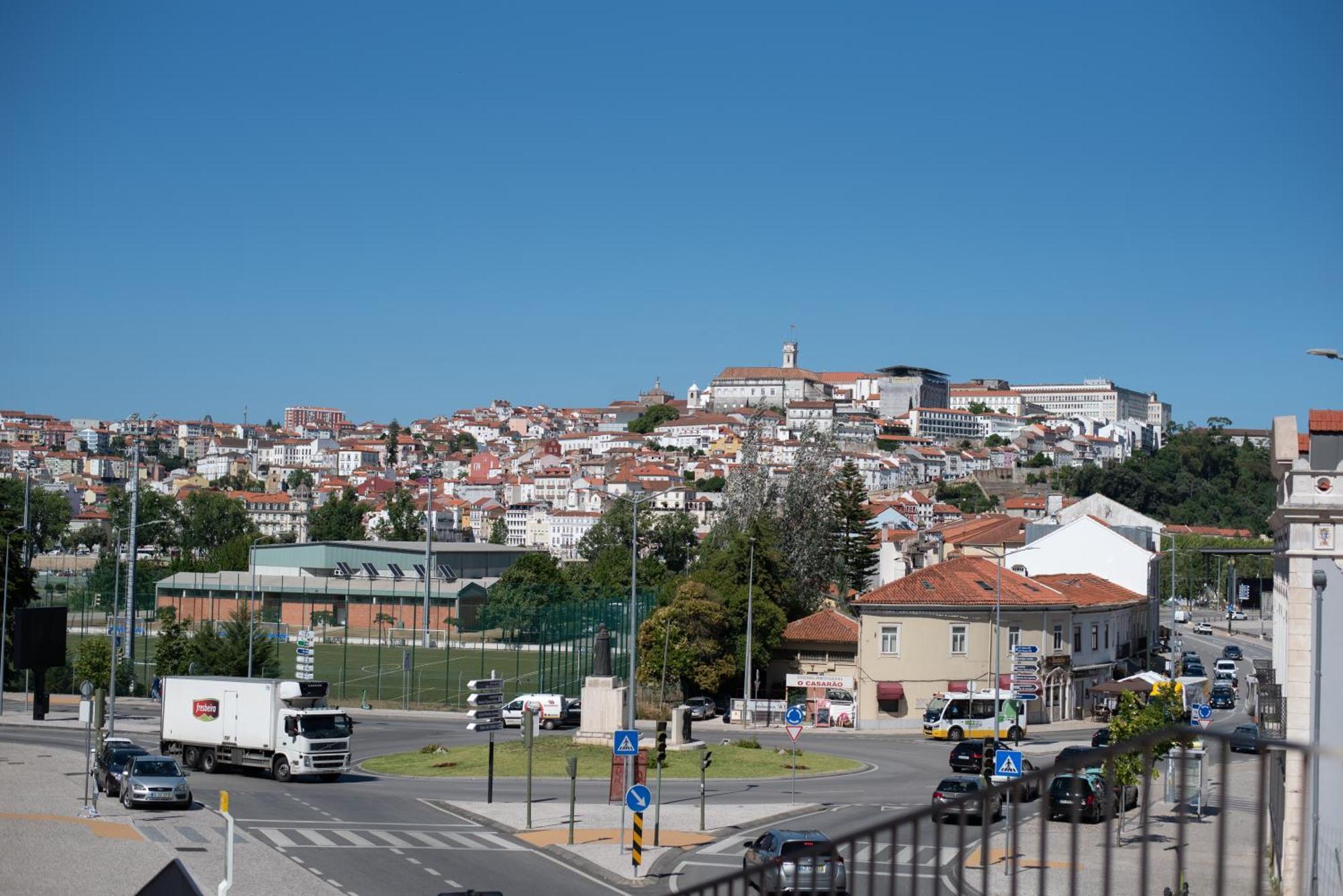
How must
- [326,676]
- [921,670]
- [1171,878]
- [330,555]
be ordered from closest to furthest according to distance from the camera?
1. [1171,878]
2. [921,670]
3. [326,676]
4. [330,555]

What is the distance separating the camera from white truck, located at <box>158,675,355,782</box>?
37750mm

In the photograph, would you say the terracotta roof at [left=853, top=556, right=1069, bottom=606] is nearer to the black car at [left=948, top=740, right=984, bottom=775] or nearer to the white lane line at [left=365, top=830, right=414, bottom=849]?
the black car at [left=948, top=740, right=984, bottom=775]

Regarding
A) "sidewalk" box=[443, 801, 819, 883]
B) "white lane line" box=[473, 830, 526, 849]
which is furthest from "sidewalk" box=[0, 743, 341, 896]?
"sidewalk" box=[443, 801, 819, 883]

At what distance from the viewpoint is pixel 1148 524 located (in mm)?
95125

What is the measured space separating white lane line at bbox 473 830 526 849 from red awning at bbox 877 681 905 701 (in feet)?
96.5

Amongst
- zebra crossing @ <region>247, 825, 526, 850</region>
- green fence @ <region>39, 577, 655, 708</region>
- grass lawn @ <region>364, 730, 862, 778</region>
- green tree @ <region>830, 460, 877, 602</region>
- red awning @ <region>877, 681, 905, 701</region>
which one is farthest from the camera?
green tree @ <region>830, 460, 877, 602</region>

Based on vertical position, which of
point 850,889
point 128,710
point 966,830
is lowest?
point 128,710

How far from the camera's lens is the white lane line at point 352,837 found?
28.7m

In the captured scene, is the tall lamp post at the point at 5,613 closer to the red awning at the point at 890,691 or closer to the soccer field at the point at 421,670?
the soccer field at the point at 421,670

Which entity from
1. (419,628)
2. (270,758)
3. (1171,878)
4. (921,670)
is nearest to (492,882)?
(270,758)

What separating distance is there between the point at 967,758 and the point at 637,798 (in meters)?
18.1

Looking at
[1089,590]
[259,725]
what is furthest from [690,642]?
[259,725]

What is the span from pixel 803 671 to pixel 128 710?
27.4 metres

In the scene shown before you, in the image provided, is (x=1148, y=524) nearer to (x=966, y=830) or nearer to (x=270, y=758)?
(x=270, y=758)
